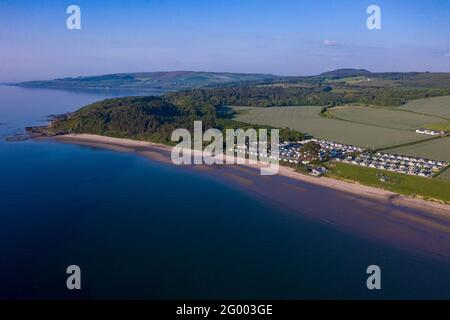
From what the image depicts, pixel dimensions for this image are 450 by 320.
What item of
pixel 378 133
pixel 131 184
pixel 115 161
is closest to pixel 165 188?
pixel 131 184

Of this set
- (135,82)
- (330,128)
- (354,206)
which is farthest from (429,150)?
(135,82)

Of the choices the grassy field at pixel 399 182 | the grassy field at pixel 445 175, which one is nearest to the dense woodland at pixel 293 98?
the grassy field at pixel 399 182

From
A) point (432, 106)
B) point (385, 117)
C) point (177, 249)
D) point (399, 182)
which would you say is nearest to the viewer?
point (177, 249)

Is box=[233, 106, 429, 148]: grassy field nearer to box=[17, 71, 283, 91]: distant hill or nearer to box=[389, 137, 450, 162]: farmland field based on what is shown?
box=[389, 137, 450, 162]: farmland field

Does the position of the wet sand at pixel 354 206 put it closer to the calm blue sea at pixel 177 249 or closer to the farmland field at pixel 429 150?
the calm blue sea at pixel 177 249

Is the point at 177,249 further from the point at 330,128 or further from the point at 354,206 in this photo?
the point at 330,128

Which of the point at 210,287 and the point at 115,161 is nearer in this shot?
the point at 210,287

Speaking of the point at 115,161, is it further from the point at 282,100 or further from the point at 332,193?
the point at 282,100
